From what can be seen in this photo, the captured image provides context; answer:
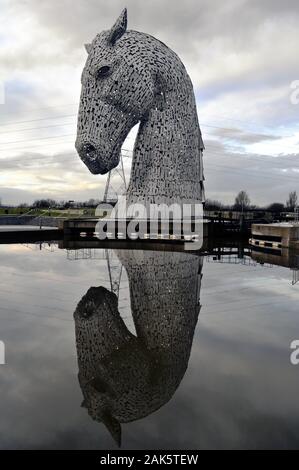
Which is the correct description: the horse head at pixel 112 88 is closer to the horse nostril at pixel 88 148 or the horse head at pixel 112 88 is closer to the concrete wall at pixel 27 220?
the horse nostril at pixel 88 148

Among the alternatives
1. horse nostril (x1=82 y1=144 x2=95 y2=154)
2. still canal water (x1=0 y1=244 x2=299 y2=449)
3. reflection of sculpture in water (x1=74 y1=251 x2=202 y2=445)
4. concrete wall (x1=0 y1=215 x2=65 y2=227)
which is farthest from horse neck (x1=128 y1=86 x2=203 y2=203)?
concrete wall (x1=0 y1=215 x2=65 y2=227)

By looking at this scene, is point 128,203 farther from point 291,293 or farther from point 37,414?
point 37,414

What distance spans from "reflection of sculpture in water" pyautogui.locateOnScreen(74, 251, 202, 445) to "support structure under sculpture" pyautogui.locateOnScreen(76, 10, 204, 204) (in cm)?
920

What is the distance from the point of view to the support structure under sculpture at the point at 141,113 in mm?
14578

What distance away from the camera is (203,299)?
19.6ft

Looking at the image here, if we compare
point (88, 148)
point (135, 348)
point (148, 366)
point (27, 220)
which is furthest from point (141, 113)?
point (27, 220)

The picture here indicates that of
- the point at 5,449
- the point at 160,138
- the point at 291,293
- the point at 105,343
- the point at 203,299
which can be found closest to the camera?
the point at 5,449

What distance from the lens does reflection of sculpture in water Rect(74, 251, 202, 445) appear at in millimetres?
2799

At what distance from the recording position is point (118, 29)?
14586 millimetres

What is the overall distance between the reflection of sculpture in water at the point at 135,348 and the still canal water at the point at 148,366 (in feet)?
0.04

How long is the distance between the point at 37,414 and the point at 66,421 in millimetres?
221

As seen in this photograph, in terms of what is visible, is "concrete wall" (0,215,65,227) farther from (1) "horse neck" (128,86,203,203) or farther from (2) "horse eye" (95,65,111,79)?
(2) "horse eye" (95,65,111,79)

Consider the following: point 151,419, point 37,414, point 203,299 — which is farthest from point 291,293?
point 37,414

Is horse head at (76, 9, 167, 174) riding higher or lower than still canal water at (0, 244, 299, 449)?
higher
